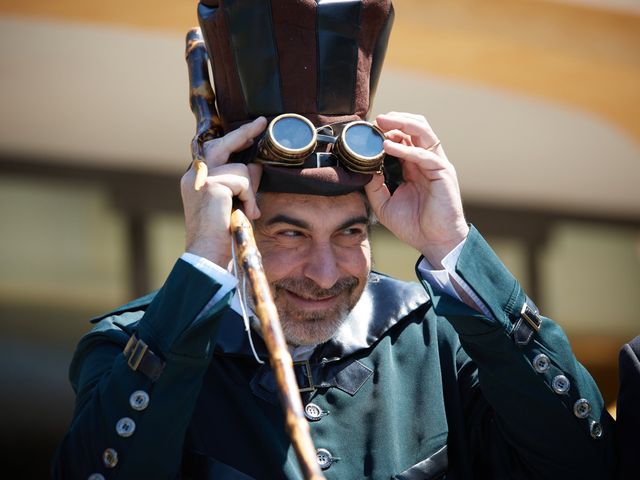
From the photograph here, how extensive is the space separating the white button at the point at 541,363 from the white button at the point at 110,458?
100cm

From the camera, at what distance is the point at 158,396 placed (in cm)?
270

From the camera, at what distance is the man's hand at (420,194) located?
302cm

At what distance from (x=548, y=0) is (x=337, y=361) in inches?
119

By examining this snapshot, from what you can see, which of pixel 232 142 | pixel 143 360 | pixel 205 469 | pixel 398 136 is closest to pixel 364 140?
pixel 398 136

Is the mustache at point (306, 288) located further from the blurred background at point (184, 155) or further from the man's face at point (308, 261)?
the blurred background at point (184, 155)

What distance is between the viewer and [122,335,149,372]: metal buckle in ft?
8.97

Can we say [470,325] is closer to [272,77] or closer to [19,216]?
[272,77]

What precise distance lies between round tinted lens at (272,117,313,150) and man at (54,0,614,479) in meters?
0.05

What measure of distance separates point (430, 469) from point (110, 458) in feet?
2.61

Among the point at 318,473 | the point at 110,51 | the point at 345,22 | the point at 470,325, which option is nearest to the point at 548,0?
the point at 110,51

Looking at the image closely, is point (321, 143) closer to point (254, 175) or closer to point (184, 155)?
point (254, 175)

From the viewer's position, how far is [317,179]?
305cm

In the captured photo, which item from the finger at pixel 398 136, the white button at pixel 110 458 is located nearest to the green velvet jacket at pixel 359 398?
the white button at pixel 110 458

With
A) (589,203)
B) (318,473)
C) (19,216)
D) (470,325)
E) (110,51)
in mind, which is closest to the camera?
(318,473)
